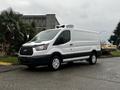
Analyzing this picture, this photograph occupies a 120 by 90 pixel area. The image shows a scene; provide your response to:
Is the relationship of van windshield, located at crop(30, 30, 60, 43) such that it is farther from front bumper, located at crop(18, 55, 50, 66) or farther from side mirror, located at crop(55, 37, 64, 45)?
front bumper, located at crop(18, 55, 50, 66)

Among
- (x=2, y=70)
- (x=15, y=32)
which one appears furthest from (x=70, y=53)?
(x=15, y=32)

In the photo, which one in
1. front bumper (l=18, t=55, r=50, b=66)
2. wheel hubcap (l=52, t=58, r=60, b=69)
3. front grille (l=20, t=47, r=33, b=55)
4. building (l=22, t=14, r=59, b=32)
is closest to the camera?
front bumper (l=18, t=55, r=50, b=66)

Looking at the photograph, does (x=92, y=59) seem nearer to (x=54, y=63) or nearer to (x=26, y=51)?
(x=54, y=63)

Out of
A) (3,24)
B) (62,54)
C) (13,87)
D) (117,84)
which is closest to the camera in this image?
(13,87)

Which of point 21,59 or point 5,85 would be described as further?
point 21,59

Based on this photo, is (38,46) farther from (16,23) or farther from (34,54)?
(16,23)

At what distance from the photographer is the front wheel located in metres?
11.6

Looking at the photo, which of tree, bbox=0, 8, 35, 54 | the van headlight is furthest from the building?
the van headlight

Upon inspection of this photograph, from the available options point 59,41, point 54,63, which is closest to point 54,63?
point 54,63

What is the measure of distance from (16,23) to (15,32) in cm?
77

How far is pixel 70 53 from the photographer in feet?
42.2

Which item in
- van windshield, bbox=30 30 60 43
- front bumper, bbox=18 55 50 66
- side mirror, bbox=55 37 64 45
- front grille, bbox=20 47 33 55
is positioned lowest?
front bumper, bbox=18 55 50 66

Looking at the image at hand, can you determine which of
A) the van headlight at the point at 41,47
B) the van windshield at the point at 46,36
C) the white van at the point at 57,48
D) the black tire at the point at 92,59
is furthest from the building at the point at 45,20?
the van headlight at the point at 41,47

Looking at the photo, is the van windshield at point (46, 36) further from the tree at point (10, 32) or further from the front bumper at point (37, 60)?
the tree at point (10, 32)
